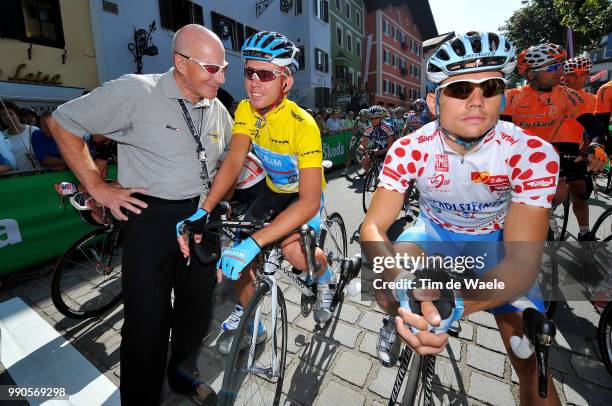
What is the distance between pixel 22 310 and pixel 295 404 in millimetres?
3641

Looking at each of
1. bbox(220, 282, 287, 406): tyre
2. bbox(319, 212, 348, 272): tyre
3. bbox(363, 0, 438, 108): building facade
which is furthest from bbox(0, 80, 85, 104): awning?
bbox(363, 0, 438, 108): building facade

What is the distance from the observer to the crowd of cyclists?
1506mm

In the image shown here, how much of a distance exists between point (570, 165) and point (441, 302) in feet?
13.3

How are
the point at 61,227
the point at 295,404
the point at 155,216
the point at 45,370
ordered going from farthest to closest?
the point at 61,227, the point at 45,370, the point at 295,404, the point at 155,216

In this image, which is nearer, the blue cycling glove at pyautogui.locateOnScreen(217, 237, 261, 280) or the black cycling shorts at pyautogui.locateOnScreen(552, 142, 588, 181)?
the blue cycling glove at pyautogui.locateOnScreen(217, 237, 261, 280)

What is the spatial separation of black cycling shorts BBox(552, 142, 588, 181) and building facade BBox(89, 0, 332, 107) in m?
15.4

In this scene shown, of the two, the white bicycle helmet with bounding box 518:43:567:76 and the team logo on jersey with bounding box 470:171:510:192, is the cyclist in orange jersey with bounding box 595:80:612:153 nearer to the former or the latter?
the white bicycle helmet with bounding box 518:43:567:76

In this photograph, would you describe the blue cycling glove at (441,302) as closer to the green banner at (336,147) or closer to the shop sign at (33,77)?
the green banner at (336,147)

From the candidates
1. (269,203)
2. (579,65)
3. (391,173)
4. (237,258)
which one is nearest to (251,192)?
(269,203)

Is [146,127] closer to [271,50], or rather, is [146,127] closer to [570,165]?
[271,50]

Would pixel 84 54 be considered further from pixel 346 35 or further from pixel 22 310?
pixel 346 35

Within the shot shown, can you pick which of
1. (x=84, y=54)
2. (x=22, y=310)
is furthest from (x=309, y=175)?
(x=84, y=54)

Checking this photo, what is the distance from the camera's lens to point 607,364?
2.52 meters

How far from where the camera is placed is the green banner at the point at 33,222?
4414 mm
